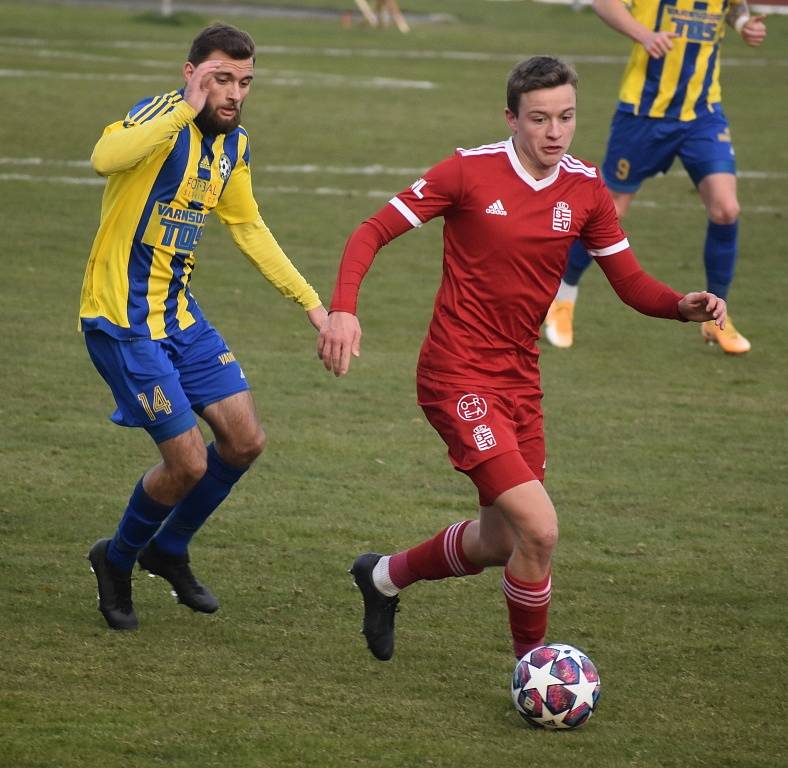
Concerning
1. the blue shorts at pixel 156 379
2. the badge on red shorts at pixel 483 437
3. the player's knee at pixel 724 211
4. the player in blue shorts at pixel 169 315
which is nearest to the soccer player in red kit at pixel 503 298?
the badge on red shorts at pixel 483 437

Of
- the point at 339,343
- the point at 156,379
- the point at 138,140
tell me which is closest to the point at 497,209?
the point at 339,343

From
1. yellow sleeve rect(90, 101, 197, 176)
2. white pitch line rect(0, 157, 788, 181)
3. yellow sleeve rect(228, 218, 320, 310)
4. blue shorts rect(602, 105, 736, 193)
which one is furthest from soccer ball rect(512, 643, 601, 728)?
white pitch line rect(0, 157, 788, 181)

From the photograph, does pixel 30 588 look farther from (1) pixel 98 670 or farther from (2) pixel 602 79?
(2) pixel 602 79

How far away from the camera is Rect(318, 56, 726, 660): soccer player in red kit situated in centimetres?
478

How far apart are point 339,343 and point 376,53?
20.0 metres

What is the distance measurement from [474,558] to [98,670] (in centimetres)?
132

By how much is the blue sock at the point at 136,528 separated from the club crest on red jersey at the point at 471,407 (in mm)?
1195

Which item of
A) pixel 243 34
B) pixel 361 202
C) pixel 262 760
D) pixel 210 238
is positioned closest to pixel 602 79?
pixel 361 202

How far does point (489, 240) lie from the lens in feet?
16.2

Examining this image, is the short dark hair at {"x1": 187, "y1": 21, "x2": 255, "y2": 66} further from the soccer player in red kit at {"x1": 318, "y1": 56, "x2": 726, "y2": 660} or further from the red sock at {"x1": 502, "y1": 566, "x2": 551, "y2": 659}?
the red sock at {"x1": 502, "y1": 566, "x2": 551, "y2": 659}

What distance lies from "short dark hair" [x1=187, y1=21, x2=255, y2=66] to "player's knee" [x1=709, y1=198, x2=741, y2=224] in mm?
4769

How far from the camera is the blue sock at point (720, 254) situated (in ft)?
30.7

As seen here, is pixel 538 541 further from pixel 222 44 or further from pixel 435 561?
pixel 222 44

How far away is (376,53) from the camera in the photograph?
23.9 meters
